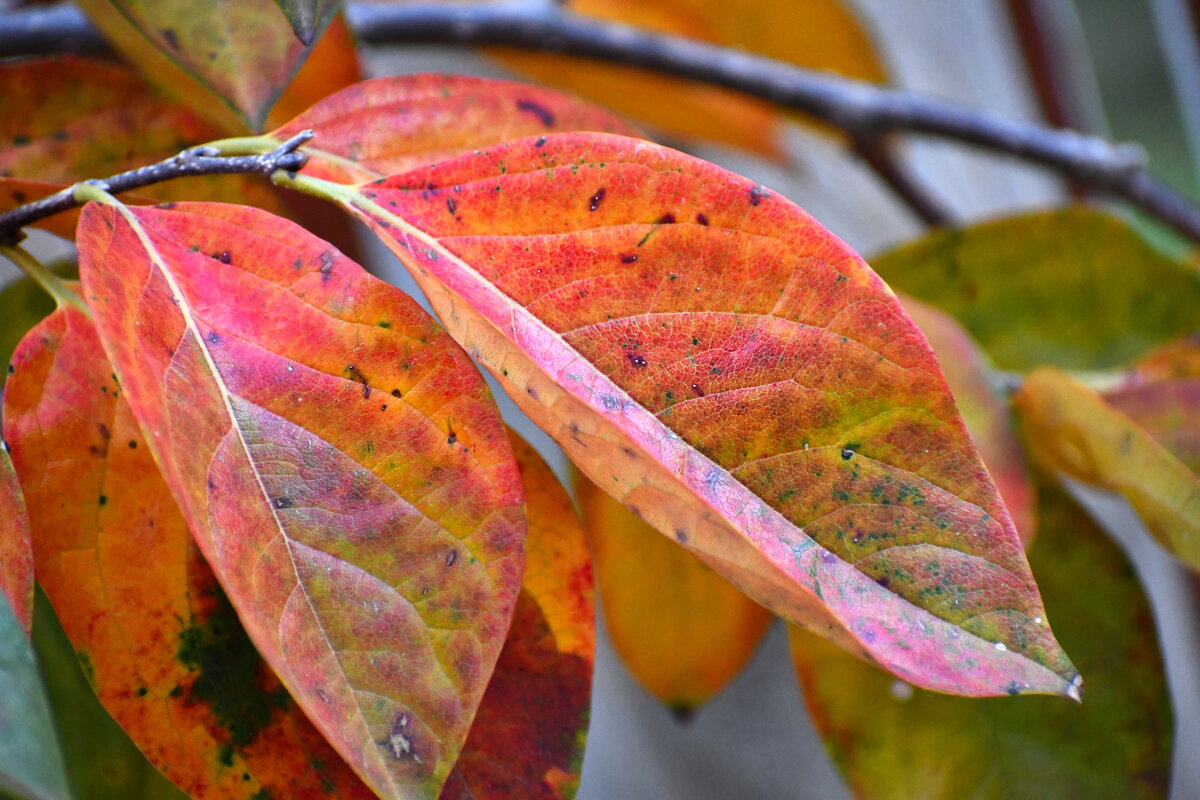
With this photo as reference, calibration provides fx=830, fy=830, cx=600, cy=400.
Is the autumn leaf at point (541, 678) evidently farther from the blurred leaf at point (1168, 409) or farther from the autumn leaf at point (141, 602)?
the blurred leaf at point (1168, 409)

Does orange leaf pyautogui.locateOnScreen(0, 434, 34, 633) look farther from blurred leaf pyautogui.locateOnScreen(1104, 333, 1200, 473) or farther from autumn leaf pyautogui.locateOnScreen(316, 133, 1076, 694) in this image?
blurred leaf pyautogui.locateOnScreen(1104, 333, 1200, 473)

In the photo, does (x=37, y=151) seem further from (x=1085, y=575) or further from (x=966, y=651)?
(x=1085, y=575)

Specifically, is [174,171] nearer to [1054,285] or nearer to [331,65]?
[331,65]

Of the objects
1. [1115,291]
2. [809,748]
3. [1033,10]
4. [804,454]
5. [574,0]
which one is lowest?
[809,748]

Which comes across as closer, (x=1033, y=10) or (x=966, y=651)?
(x=966, y=651)

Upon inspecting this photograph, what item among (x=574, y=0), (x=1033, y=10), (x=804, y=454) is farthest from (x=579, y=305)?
(x=1033, y=10)

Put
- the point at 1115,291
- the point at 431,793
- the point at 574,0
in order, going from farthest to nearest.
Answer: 1. the point at 574,0
2. the point at 1115,291
3. the point at 431,793
